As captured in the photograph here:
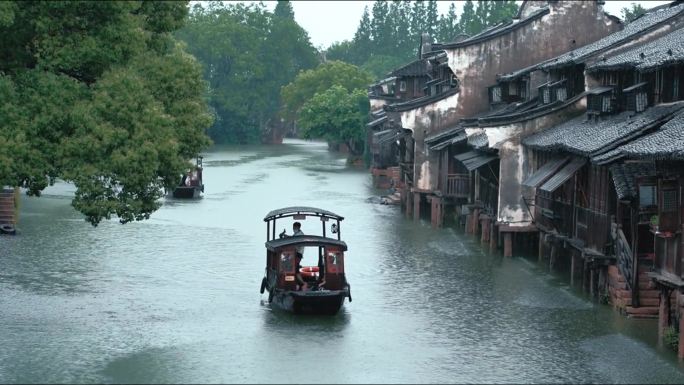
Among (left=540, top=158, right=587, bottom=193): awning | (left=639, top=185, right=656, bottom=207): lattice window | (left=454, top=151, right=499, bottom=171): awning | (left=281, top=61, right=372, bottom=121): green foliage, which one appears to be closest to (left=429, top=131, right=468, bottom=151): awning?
(left=454, top=151, right=499, bottom=171): awning

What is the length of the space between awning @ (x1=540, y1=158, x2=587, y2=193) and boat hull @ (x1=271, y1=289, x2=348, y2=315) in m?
9.10

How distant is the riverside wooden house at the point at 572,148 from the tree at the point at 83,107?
43.8ft

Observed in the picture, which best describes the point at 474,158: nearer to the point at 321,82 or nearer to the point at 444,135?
the point at 444,135

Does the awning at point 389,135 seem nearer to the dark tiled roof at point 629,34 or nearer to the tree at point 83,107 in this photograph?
the dark tiled roof at point 629,34

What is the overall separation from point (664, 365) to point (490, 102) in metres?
34.8

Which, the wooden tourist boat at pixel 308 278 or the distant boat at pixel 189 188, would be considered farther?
the distant boat at pixel 189 188

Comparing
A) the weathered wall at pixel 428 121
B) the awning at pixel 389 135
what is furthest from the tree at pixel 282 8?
the weathered wall at pixel 428 121

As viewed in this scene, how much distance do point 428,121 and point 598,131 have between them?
81.0 feet

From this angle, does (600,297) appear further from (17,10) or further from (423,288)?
(17,10)

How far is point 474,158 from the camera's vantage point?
5450 cm

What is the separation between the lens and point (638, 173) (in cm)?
3428

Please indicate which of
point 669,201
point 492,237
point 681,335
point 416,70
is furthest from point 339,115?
point 681,335

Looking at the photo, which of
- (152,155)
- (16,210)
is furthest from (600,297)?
(16,210)

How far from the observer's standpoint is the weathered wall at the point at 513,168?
159 feet
